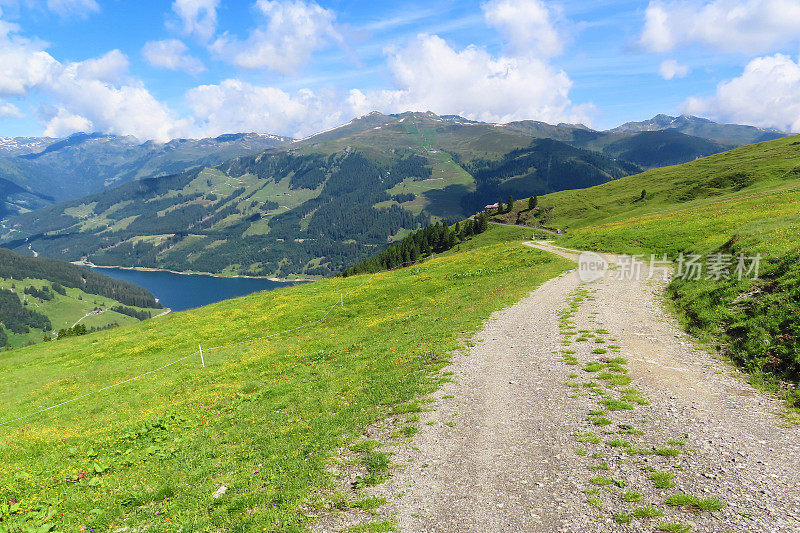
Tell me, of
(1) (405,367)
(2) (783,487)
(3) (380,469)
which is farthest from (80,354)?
(2) (783,487)

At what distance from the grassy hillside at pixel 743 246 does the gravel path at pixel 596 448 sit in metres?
2.09

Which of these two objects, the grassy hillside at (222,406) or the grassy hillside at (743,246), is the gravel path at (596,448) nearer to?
the grassy hillside at (743,246)

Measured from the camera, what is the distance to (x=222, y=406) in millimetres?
18828

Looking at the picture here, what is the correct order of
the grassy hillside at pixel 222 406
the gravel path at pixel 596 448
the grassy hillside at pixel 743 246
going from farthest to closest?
the grassy hillside at pixel 743 246
the grassy hillside at pixel 222 406
the gravel path at pixel 596 448

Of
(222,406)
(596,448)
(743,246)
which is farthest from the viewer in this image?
(743,246)

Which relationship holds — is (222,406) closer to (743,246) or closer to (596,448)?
(596,448)

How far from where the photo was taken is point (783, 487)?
8969 mm

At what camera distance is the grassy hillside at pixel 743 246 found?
54.4 feet

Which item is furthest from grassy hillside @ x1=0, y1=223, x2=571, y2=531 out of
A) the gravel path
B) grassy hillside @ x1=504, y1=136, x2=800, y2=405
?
grassy hillside @ x1=504, y1=136, x2=800, y2=405

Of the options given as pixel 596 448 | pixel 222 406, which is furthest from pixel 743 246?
pixel 222 406

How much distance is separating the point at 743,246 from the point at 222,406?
134ft

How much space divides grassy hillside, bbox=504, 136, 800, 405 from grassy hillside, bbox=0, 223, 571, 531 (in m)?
13.9

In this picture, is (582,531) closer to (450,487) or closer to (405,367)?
(450,487)

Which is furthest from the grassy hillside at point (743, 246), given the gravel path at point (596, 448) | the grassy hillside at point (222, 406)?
the grassy hillside at point (222, 406)
